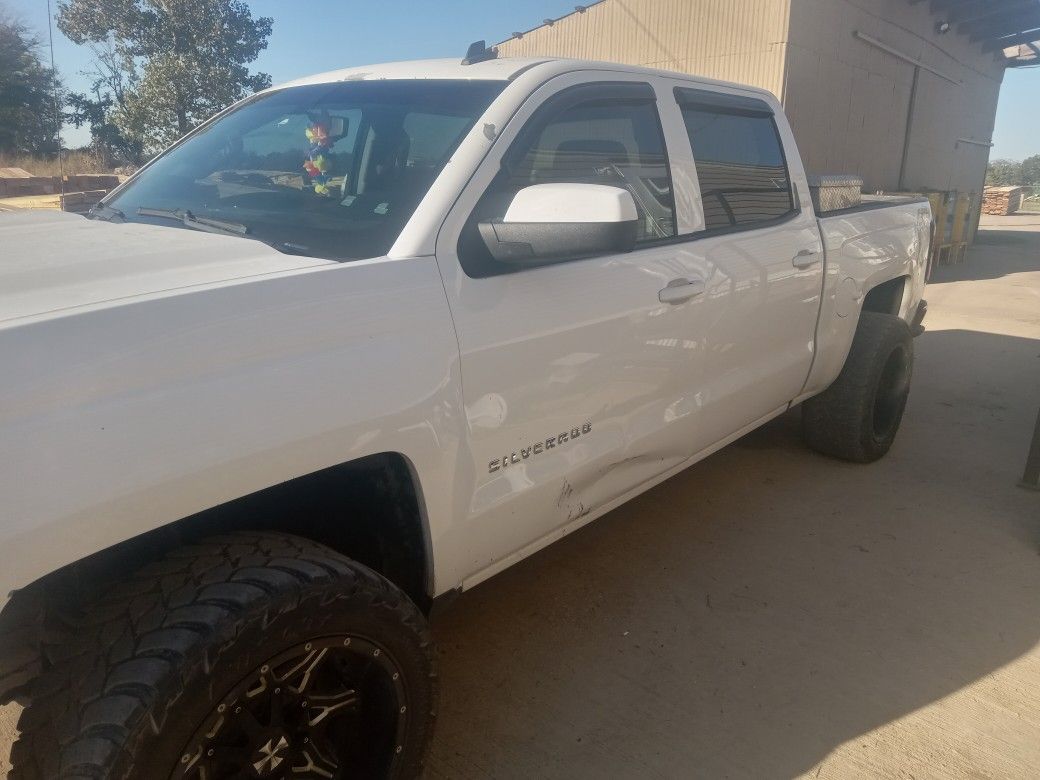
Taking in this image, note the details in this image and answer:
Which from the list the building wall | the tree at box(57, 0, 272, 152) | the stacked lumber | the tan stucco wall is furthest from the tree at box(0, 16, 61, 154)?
the stacked lumber

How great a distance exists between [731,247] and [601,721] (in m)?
1.71

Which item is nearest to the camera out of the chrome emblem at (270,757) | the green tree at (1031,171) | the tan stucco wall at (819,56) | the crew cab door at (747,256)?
the chrome emblem at (270,757)

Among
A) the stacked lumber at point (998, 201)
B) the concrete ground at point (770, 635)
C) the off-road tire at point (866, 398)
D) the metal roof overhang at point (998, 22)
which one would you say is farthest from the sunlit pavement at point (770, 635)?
the stacked lumber at point (998, 201)

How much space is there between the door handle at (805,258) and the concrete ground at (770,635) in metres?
1.19

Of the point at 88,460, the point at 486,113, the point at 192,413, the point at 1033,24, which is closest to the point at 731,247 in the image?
the point at 486,113

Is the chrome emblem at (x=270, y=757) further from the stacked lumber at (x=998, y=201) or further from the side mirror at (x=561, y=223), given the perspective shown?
the stacked lumber at (x=998, y=201)

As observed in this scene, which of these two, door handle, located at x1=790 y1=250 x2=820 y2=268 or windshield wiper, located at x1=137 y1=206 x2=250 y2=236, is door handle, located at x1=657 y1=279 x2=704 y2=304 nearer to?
door handle, located at x1=790 y1=250 x2=820 y2=268

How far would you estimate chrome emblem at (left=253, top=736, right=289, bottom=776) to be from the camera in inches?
65.6

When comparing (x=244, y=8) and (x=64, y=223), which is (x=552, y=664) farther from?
(x=244, y=8)

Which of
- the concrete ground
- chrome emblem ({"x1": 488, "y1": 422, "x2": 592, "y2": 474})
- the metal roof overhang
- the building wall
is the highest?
the metal roof overhang

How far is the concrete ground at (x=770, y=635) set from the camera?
92.6 inches

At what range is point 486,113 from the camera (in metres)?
2.26

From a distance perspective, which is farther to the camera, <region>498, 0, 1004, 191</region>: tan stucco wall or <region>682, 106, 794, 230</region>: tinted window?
<region>498, 0, 1004, 191</region>: tan stucco wall

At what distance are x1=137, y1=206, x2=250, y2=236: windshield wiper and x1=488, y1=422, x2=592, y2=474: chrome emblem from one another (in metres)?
0.90
